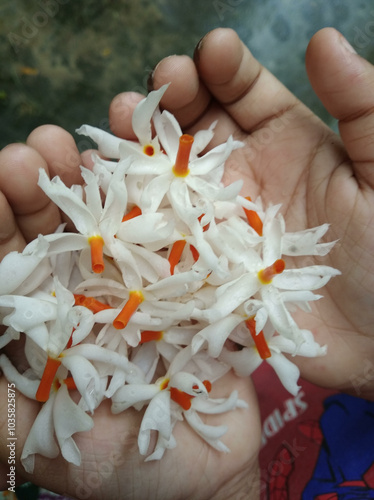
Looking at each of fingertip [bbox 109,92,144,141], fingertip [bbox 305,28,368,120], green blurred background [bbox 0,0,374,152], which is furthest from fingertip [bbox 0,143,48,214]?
green blurred background [bbox 0,0,374,152]

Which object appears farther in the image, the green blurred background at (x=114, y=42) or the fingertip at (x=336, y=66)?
the green blurred background at (x=114, y=42)

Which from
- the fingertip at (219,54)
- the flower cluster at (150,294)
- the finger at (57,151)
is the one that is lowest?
the flower cluster at (150,294)

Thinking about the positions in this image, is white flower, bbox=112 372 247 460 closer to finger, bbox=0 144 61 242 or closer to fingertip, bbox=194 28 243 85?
finger, bbox=0 144 61 242

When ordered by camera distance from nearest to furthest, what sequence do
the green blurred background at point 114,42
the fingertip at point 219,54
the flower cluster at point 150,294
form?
the flower cluster at point 150,294
the fingertip at point 219,54
the green blurred background at point 114,42

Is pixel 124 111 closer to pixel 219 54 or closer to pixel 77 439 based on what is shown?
pixel 219 54

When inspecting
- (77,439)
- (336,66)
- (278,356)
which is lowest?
(278,356)

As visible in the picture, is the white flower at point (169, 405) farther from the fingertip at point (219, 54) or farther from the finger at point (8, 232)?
the fingertip at point (219, 54)

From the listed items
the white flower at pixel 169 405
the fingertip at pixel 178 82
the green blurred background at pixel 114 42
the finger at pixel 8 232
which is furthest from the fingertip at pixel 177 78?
the green blurred background at pixel 114 42

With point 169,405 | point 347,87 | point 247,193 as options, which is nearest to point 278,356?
point 169,405
